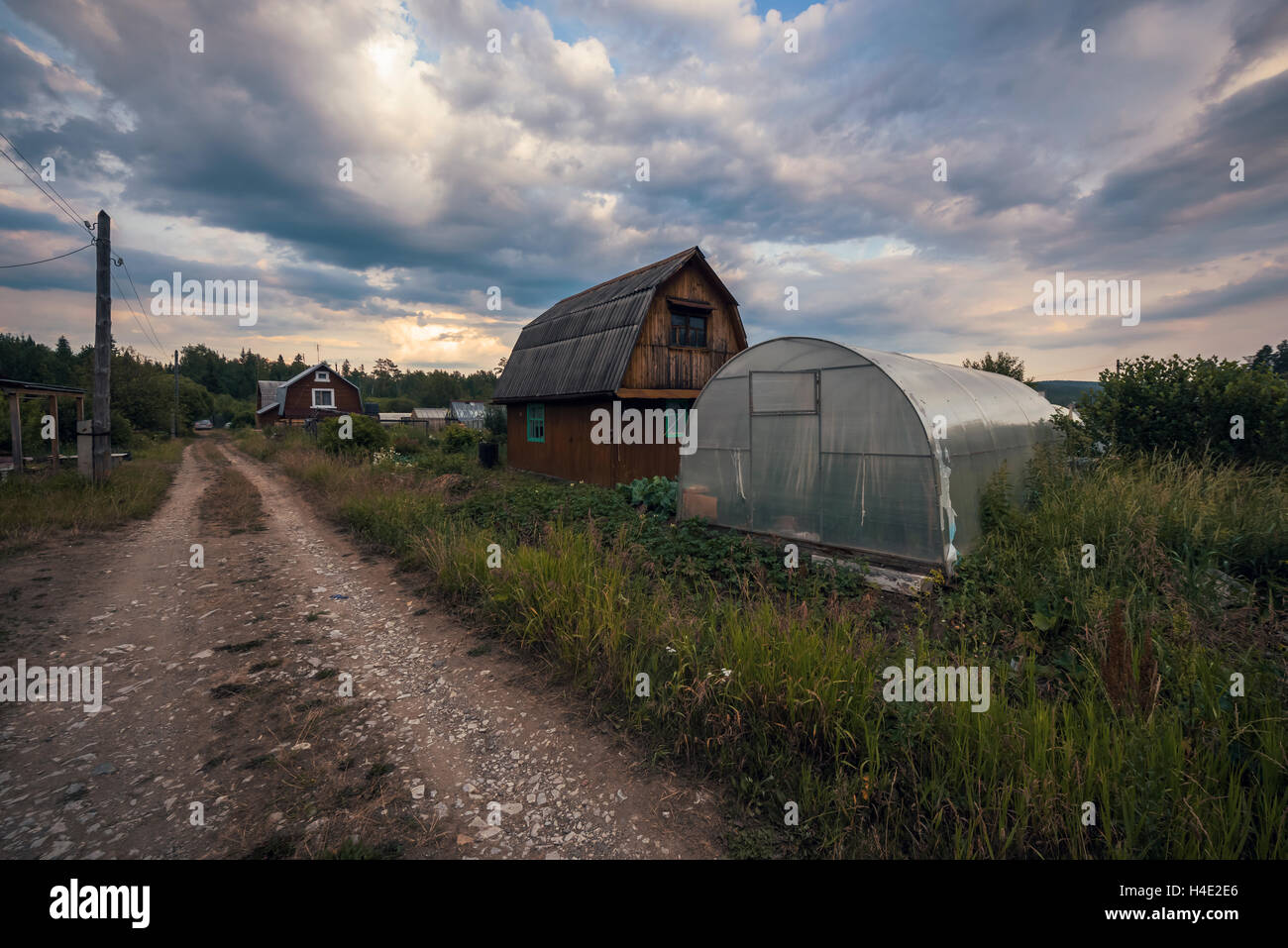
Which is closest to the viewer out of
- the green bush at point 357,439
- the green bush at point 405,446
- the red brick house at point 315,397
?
the green bush at point 357,439

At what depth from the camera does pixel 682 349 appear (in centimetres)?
1508

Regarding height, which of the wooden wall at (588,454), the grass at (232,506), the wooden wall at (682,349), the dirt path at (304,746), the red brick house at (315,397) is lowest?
the dirt path at (304,746)

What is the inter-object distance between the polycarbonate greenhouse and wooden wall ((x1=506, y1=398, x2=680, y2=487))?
4.76 meters

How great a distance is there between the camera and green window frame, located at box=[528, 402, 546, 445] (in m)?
17.5

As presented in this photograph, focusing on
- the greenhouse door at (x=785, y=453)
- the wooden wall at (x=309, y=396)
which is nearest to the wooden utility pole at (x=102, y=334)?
the greenhouse door at (x=785, y=453)

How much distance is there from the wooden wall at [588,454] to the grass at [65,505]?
9.80 meters

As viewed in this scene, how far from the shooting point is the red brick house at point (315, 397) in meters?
40.8

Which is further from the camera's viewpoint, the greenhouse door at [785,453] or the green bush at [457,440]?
the green bush at [457,440]

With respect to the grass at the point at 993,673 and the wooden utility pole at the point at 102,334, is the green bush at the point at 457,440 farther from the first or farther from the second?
the grass at the point at 993,673

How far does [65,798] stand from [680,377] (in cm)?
1379
